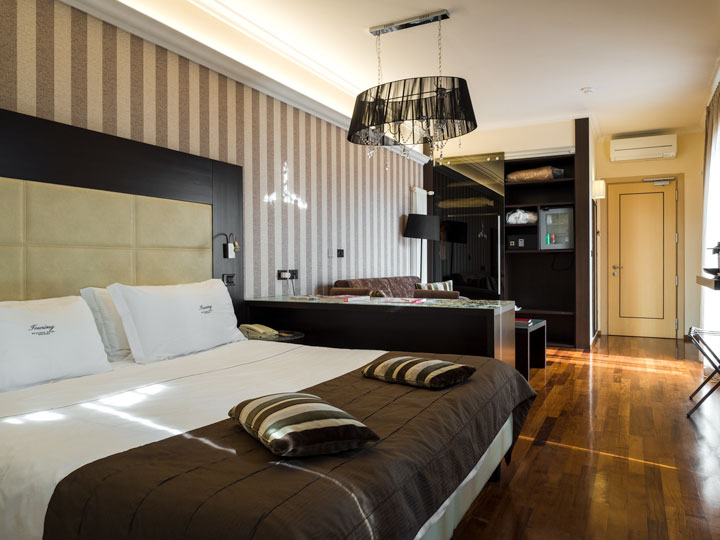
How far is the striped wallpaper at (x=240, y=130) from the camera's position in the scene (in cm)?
253

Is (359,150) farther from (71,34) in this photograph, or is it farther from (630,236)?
(630,236)

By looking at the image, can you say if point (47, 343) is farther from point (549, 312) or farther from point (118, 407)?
point (549, 312)

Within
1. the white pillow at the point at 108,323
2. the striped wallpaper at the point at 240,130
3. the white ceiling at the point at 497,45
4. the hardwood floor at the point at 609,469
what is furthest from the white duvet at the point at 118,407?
the white ceiling at the point at 497,45

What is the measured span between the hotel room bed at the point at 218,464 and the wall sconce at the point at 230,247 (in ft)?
5.01

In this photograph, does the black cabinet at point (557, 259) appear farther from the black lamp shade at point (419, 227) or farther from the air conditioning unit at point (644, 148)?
the black lamp shade at point (419, 227)

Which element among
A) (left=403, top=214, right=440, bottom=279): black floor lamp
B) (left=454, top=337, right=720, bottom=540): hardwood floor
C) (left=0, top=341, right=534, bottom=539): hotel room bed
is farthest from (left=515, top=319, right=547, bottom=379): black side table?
(left=0, top=341, right=534, bottom=539): hotel room bed

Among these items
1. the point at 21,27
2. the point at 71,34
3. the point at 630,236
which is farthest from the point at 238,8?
the point at 630,236

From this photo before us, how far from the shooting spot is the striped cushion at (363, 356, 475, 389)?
1892mm

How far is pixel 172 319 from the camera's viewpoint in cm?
267

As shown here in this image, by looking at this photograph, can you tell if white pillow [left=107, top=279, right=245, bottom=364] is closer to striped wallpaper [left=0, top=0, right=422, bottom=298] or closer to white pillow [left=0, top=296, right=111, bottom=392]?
white pillow [left=0, top=296, right=111, bottom=392]

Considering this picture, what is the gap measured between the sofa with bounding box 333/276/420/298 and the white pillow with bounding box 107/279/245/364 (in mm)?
1889

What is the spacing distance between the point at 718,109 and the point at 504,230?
276 cm

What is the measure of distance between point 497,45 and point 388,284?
8.48ft

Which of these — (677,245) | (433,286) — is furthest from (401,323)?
(677,245)
